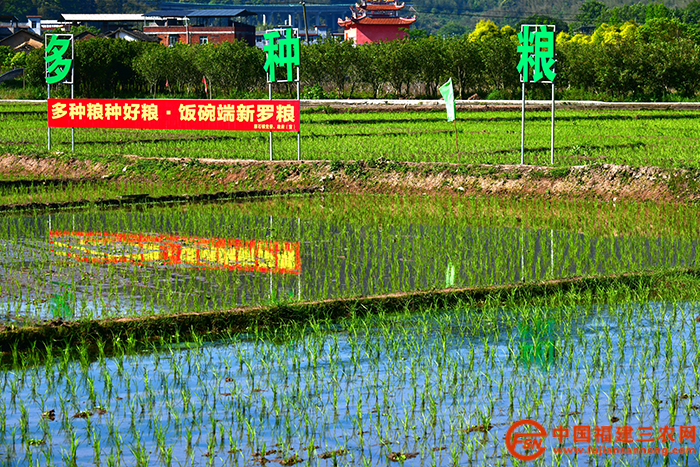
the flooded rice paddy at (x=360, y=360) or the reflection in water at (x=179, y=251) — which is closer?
the flooded rice paddy at (x=360, y=360)

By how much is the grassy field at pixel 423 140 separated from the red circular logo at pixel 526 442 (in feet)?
31.7

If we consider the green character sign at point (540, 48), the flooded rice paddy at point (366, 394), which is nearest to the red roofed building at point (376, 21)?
the green character sign at point (540, 48)

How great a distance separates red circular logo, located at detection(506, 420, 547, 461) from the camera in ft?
12.1

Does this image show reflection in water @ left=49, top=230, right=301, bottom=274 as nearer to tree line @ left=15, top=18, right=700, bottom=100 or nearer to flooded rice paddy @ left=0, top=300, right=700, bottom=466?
flooded rice paddy @ left=0, top=300, right=700, bottom=466

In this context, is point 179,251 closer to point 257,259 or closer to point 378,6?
point 257,259

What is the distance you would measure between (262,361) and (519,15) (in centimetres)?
14787

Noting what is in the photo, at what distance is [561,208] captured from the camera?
35.9 ft

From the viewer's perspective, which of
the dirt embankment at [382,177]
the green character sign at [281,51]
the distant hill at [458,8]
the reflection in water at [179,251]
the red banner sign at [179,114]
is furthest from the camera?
the distant hill at [458,8]

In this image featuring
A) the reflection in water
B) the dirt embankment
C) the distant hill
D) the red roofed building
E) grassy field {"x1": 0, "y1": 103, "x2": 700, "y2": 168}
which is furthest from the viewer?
the distant hill

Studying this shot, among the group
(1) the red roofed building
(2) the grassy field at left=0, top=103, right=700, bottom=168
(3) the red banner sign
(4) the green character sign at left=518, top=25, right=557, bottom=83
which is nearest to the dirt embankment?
(2) the grassy field at left=0, top=103, right=700, bottom=168

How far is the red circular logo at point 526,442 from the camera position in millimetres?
3678

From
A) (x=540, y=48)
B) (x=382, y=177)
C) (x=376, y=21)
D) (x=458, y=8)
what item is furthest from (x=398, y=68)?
(x=458, y=8)

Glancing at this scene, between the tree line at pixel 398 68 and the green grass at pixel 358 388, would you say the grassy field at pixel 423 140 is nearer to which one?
the green grass at pixel 358 388

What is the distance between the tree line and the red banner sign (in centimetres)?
1865
